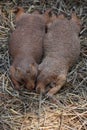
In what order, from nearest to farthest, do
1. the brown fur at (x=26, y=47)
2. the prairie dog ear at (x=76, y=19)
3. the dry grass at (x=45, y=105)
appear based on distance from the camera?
the dry grass at (x=45, y=105), the brown fur at (x=26, y=47), the prairie dog ear at (x=76, y=19)

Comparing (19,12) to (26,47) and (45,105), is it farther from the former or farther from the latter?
(45,105)

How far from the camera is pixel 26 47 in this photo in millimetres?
4516

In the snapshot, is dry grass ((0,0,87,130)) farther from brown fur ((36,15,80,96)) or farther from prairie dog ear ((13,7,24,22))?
prairie dog ear ((13,7,24,22))

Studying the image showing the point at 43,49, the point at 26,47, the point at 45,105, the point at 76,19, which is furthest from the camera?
the point at 76,19

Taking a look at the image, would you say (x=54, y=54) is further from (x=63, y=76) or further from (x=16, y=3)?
(x=16, y=3)

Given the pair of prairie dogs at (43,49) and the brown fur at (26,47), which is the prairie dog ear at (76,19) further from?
the brown fur at (26,47)

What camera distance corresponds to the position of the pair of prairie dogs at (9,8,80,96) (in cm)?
429

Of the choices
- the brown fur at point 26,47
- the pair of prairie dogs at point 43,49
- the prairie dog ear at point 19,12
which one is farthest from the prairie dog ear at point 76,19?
the prairie dog ear at point 19,12

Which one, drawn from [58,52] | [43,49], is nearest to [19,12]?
[43,49]

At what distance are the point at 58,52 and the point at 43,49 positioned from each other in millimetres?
196

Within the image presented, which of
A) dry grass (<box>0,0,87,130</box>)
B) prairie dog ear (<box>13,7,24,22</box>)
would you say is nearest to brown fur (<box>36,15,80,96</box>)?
dry grass (<box>0,0,87,130</box>)

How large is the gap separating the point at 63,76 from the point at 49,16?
992mm

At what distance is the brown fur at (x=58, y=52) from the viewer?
4.30 metres

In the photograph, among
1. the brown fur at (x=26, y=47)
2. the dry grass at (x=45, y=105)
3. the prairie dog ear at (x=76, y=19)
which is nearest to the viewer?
the dry grass at (x=45, y=105)
